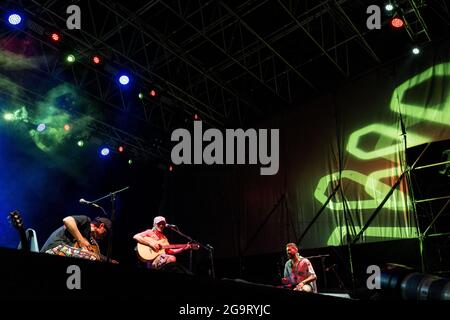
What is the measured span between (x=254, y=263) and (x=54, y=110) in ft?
21.2

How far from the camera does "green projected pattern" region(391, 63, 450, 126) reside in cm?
864

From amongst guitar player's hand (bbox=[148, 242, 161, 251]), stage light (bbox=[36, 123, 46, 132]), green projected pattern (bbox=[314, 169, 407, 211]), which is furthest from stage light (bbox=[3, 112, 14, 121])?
green projected pattern (bbox=[314, 169, 407, 211])

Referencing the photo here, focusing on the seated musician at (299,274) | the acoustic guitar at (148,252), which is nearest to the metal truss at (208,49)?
the acoustic guitar at (148,252)

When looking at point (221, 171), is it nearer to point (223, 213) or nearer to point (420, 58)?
point (223, 213)

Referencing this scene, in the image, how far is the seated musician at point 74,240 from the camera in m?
5.12

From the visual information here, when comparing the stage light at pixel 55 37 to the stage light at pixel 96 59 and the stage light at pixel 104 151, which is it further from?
the stage light at pixel 104 151

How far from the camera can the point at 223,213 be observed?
1234 centimetres

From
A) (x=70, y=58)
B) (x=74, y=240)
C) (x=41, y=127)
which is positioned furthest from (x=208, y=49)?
(x=74, y=240)

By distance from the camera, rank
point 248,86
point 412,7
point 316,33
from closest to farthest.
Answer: point 412,7 < point 316,33 < point 248,86

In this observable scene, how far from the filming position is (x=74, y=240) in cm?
541

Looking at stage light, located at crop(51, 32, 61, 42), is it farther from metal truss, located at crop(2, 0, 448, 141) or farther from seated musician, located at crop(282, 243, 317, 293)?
seated musician, located at crop(282, 243, 317, 293)

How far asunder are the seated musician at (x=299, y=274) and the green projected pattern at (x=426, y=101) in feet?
13.0

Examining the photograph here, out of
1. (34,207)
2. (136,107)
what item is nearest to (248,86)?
(136,107)

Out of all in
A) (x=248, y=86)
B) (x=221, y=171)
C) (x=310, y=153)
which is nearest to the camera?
(x=310, y=153)
